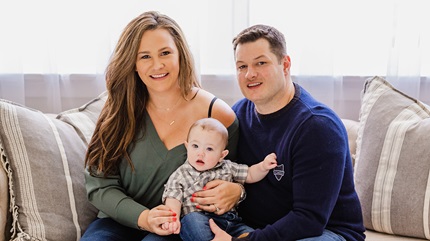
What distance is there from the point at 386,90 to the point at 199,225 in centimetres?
97

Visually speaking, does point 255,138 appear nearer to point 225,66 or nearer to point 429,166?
point 429,166

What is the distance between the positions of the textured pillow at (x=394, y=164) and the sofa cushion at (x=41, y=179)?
1.08 m

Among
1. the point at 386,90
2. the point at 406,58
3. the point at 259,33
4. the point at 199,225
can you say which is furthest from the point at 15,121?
the point at 406,58

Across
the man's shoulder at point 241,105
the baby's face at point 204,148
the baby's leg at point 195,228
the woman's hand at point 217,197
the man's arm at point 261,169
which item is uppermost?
the man's shoulder at point 241,105

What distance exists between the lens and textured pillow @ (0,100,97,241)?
1895 mm

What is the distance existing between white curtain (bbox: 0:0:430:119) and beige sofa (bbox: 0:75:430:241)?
1.46 ft

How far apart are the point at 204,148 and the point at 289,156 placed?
290 millimetres

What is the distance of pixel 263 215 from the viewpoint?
6.27ft

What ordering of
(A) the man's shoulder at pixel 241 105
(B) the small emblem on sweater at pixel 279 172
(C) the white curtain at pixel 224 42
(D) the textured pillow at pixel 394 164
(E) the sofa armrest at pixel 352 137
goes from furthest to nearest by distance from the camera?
(C) the white curtain at pixel 224 42
(E) the sofa armrest at pixel 352 137
(A) the man's shoulder at pixel 241 105
(D) the textured pillow at pixel 394 164
(B) the small emblem on sweater at pixel 279 172

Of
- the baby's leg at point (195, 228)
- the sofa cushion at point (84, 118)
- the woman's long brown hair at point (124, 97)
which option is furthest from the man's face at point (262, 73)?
the sofa cushion at point (84, 118)

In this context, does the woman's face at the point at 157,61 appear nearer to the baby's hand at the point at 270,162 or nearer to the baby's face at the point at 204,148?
the baby's face at the point at 204,148

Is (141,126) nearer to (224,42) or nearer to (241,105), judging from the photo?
(241,105)

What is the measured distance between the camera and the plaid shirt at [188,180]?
1.89m

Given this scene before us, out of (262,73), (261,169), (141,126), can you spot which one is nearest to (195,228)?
(261,169)
